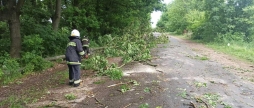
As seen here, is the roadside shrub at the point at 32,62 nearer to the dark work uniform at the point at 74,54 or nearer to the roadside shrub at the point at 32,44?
the roadside shrub at the point at 32,44

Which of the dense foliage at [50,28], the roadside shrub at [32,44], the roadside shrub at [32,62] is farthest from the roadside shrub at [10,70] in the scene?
the roadside shrub at [32,44]

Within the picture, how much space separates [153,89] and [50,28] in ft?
25.1

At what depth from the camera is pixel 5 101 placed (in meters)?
5.79

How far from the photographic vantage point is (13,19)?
934cm

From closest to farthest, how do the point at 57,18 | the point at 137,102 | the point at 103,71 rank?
the point at 137,102 < the point at 103,71 < the point at 57,18

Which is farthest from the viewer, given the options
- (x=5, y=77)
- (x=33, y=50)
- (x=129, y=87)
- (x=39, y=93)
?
(x=33, y=50)

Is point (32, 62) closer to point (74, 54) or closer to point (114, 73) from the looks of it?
point (74, 54)

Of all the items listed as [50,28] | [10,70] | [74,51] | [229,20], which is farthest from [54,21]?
[229,20]

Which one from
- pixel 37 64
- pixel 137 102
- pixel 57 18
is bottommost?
pixel 137 102

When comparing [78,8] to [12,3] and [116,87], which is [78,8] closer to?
[12,3]

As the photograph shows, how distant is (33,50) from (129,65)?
4093mm

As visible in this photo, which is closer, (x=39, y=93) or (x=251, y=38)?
(x=39, y=93)

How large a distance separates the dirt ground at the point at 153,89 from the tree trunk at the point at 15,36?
1647 mm

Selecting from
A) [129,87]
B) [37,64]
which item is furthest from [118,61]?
[129,87]
